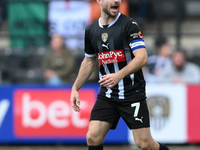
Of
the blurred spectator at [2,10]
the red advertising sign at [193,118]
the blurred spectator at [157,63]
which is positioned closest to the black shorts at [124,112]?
the red advertising sign at [193,118]

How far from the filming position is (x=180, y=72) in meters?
7.39

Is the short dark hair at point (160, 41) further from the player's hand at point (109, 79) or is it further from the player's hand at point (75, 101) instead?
the player's hand at point (109, 79)

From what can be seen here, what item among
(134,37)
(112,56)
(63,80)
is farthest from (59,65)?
(134,37)

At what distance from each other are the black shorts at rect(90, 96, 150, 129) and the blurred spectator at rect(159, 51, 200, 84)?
9.66 feet

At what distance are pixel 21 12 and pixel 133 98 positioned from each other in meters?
5.89

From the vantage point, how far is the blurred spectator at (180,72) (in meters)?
7.33

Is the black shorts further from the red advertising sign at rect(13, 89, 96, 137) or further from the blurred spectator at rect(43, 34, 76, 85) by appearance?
the blurred spectator at rect(43, 34, 76, 85)

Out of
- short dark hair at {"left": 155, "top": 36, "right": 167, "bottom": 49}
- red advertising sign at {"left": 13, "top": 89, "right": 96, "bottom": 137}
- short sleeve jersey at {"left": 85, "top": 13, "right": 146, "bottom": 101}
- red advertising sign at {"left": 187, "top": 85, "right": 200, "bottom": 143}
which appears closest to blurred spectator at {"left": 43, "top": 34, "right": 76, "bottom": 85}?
red advertising sign at {"left": 13, "top": 89, "right": 96, "bottom": 137}

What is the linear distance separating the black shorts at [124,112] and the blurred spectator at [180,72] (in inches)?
116

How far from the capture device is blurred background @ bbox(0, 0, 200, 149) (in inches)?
273

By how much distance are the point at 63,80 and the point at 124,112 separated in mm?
3345

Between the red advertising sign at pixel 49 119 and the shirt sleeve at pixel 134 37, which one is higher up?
the shirt sleeve at pixel 134 37

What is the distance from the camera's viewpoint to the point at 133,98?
444cm

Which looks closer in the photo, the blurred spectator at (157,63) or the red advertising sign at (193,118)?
the red advertising sign at (193,118)
